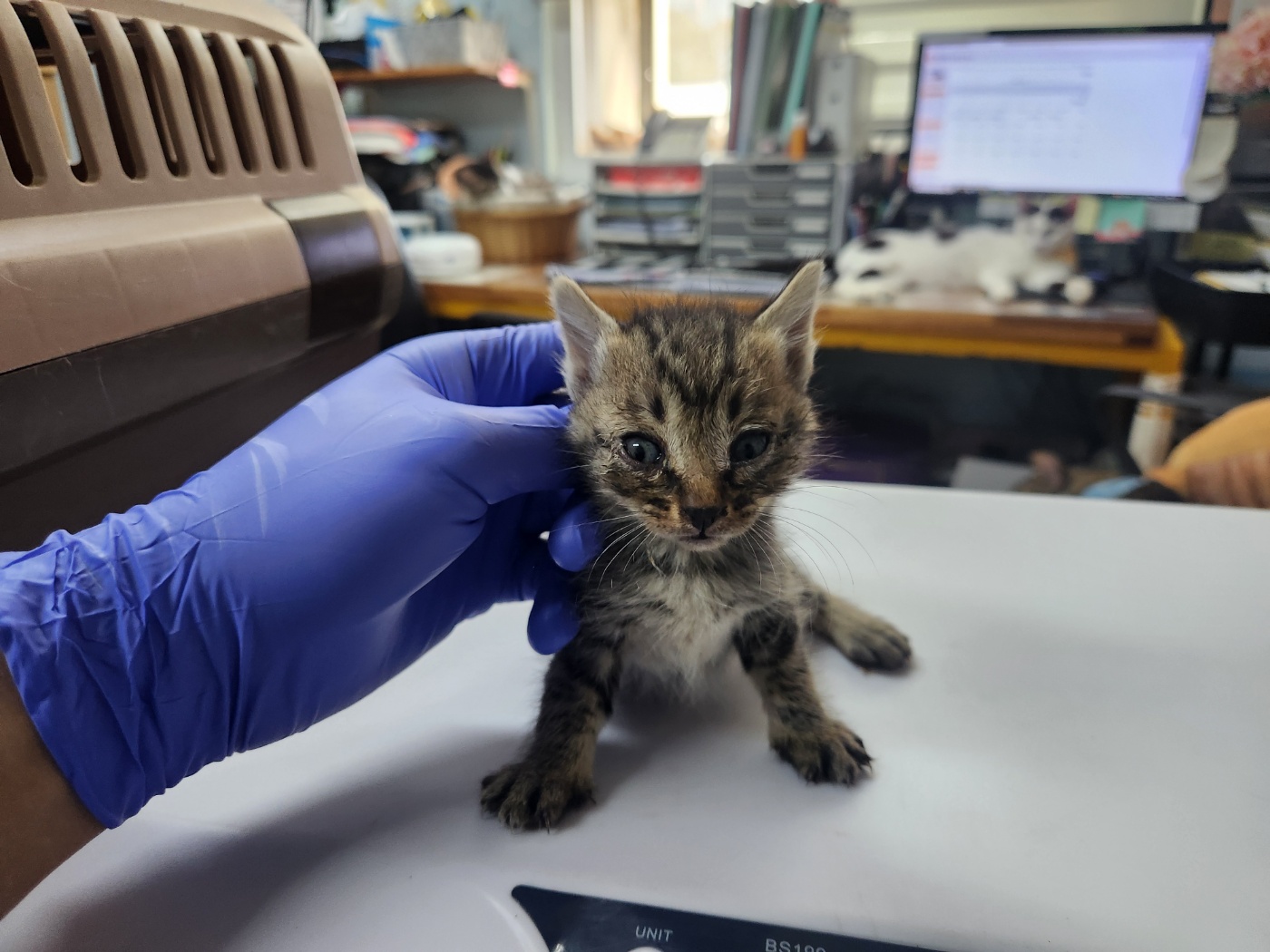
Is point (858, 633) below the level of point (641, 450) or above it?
below

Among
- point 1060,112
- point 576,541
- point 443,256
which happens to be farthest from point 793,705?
point 1060,112

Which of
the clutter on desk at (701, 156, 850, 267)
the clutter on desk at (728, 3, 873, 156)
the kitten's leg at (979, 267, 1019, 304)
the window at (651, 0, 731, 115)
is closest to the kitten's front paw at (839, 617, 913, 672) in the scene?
the kitten's leg at (979, 267, 1019, 304)

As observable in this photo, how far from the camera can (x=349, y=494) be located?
2.31 ft

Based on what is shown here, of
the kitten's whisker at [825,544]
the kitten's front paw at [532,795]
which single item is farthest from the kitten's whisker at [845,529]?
the kitten's front paw at [532,795]

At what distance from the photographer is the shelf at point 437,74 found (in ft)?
7.99

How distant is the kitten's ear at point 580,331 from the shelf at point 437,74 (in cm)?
197

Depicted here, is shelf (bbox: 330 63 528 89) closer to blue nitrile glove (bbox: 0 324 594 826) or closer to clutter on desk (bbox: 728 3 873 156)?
clutter on desk (bbox: 728 3 873 156)

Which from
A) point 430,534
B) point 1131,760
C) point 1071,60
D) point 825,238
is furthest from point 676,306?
point 1071,60

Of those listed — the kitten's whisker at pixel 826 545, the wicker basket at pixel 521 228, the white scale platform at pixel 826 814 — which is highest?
the wicker basket at pixel 521 228

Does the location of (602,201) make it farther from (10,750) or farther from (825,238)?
(10,750)

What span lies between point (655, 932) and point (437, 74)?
8.50 ft

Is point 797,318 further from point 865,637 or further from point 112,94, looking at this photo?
point 112,94

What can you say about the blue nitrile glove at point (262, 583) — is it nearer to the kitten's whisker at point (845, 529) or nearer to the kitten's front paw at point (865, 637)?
the kitten's front paw at point (865, 637)

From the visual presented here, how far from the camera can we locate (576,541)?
80cm
